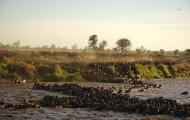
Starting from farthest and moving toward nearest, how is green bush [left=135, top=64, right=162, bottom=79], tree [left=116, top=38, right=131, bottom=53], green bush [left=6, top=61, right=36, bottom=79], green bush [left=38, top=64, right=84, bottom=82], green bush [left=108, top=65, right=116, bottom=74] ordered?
1. tree [left=116, top=38, right=131, bottom=53]
2. green bush [left=135, top=64, right=162, bottom=79]
3. green bush [left=108, top=65, right=116, bottom=74]
4. green bush [left=38, top=64, right=84, bottom=82]
5. green bush [left=6, top=61, right=36, bottom=79]

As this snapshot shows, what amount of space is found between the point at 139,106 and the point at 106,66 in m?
29.9

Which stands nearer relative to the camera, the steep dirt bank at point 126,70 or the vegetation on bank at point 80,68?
the vegetation on bank at point 80,68

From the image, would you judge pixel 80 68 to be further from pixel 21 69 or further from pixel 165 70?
pixel 165 70

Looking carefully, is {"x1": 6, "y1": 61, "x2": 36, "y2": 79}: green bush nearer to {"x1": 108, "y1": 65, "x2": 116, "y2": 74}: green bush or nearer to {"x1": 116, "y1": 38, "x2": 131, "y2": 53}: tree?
{"x1": 108, "y1": 65, "x2": 116, "y2": 74}: green bush

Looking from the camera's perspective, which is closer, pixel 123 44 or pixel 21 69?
pixel 21 69

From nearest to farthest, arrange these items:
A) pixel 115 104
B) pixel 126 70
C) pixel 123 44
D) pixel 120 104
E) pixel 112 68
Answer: pixel 120 104
pixel 115 104
pixel 112 68
pixel 126 70
pixel 123 44

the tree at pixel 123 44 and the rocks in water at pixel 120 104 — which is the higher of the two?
the tree at pixel 123 44

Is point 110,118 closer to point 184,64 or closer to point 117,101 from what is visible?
point 117,101

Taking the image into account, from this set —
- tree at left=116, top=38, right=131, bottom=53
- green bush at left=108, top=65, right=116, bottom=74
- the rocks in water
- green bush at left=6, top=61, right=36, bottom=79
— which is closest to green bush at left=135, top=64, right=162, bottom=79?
green bush at left=108, top=65, right=116, bottom=74

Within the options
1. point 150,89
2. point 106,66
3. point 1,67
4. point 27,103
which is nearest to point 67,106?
point 27,103

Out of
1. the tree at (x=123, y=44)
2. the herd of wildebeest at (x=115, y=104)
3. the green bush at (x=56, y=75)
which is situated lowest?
the herd of wildebeest at (x=115, y=104)

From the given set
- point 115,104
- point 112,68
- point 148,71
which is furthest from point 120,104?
point 148,71

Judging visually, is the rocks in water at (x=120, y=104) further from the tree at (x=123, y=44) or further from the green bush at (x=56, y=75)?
the tree at (x=123, y=44)

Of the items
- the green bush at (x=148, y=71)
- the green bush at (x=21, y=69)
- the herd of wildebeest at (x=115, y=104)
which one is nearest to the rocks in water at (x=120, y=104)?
the herd of wildebeest at (x=115, y=104)
